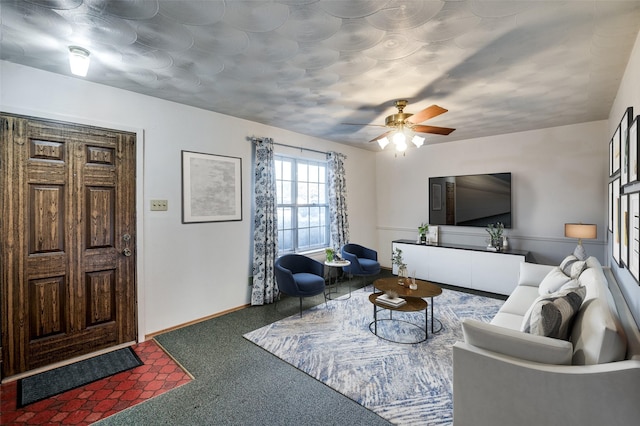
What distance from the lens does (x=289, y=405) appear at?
210 cm

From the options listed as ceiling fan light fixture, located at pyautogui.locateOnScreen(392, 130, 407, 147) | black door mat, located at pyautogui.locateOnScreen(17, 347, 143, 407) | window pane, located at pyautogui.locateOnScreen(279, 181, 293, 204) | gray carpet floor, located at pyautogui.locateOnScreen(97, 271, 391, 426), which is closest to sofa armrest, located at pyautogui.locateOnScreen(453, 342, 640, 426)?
gray carpet floor, located at pyautogui.locateOnScreen(97, 271, 391, 426)

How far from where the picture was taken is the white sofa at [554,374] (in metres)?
1.37

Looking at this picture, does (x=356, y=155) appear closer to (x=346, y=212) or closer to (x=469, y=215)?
(x=346, y=212)

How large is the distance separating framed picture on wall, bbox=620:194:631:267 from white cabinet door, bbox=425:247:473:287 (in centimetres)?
234

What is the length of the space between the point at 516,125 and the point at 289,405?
4.64 m

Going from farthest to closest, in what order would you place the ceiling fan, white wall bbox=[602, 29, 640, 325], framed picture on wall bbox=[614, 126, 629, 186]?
the ceiling fan
framed picture on wall bbox=[614, 126, 629, 186]
white wall bbox=[602, 29, 640, 325]

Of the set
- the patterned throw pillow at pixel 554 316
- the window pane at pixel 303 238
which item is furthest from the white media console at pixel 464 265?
the patterned throw pillow at pixel 554 316

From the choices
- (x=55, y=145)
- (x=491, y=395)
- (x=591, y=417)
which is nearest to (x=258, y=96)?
(x=55, y=145)

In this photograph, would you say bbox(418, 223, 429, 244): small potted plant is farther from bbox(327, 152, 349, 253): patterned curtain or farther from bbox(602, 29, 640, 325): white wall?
bbox(602, 29, 640, 325): white wall

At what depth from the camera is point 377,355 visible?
2742mm

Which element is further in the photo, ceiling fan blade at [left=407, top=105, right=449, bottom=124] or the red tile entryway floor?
ceiling fan blade at [left=407, top=105, right=449, bottom=124]

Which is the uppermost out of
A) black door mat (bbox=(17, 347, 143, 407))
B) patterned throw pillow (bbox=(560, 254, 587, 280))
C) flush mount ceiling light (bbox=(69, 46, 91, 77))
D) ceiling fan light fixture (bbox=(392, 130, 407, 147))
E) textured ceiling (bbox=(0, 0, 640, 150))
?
textured ceiling (bbox=(0, 0, 640, 150))

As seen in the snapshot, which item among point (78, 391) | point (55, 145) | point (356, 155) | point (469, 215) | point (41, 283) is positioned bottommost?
point (78, 391)

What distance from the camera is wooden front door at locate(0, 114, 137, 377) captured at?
244 cm
